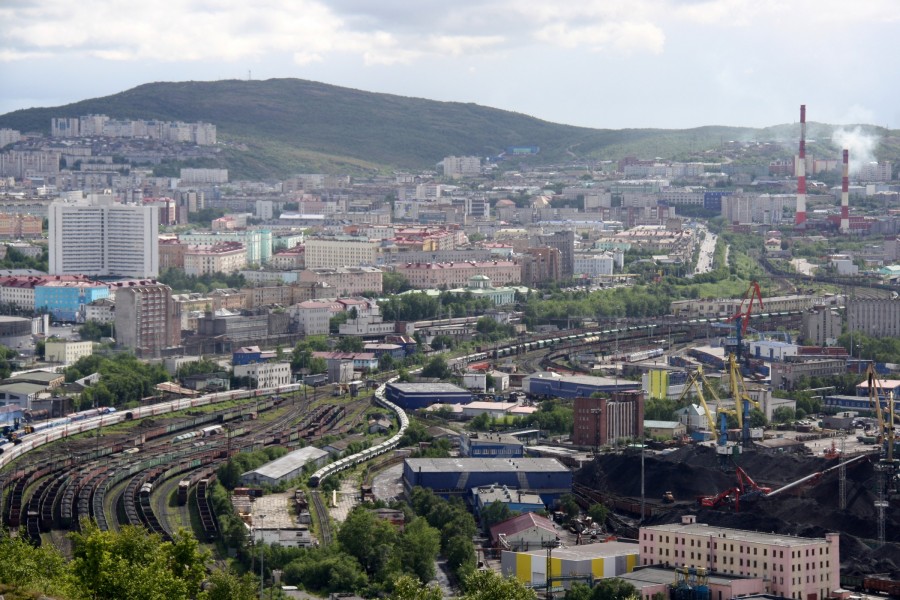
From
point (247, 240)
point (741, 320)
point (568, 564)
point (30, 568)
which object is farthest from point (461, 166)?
point (30, 568)

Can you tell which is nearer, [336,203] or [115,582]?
[115,582]

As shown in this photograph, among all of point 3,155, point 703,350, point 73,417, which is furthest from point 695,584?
point 3,155

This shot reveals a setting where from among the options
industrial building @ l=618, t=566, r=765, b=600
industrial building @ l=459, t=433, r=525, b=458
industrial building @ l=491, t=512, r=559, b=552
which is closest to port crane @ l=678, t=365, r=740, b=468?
industrial building @ l=459, t=433, r=525, b=458

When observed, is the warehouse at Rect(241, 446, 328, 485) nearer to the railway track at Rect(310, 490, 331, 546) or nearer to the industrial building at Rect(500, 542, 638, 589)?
the railway track at Rect(310, 490, 331, 546)

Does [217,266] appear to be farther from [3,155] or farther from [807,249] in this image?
[3,155]

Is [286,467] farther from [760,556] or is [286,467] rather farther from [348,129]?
[348,129]

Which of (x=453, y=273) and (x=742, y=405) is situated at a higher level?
(x=453, y=273)
